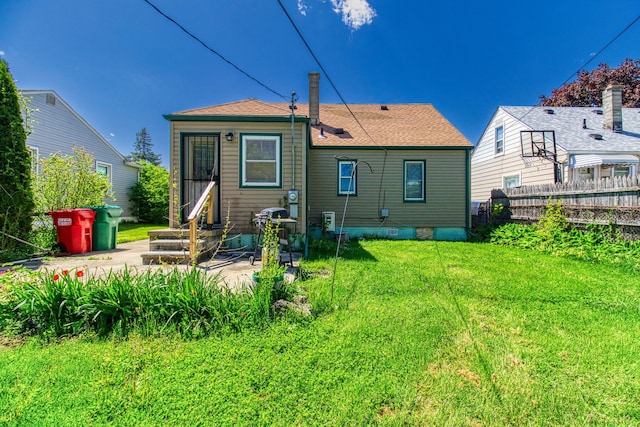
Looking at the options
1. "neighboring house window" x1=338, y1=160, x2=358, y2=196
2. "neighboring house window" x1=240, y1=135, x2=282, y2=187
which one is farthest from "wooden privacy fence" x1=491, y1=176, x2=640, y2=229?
"neighboring house window" x1=240, y1=135, x2=282, y2=187

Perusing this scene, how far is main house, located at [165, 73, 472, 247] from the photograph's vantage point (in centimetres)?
683

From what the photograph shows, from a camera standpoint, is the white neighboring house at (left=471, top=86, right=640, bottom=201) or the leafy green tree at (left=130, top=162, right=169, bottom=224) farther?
the leafy green tree at (left=130, top=162, right=169, bottom=224)

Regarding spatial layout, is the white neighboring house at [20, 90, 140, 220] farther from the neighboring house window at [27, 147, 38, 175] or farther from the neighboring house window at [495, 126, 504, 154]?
the neighboring house window at [495, 126, 504, 154]

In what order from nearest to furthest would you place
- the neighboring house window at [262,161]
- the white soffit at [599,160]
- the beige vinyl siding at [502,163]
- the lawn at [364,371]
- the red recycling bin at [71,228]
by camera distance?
the lawn at [364,371] → the red recycling bin at [71,228] → the neighboring house window at [262,161] → the white soffit at [599,160] → the beige vinyl siding at [502,163]

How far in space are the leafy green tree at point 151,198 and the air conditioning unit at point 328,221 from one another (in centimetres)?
1108

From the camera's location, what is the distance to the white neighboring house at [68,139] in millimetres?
11305

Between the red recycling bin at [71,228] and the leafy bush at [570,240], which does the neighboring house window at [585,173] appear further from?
the red recycling bin at [71,228]

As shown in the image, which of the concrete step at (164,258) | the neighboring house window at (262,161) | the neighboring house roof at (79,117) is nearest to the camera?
the concrete step at (164,258)

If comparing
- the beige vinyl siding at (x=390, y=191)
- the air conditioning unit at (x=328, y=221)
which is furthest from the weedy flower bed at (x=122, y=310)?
the beige vinyl siding at (x=390, y=191)

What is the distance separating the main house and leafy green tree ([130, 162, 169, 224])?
891 centimetres

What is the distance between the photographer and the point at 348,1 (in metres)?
6.16

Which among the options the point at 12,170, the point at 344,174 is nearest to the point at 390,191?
the point at 344,174

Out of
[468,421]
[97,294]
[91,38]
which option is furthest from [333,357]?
[91,38]

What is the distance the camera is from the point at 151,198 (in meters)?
16.2
